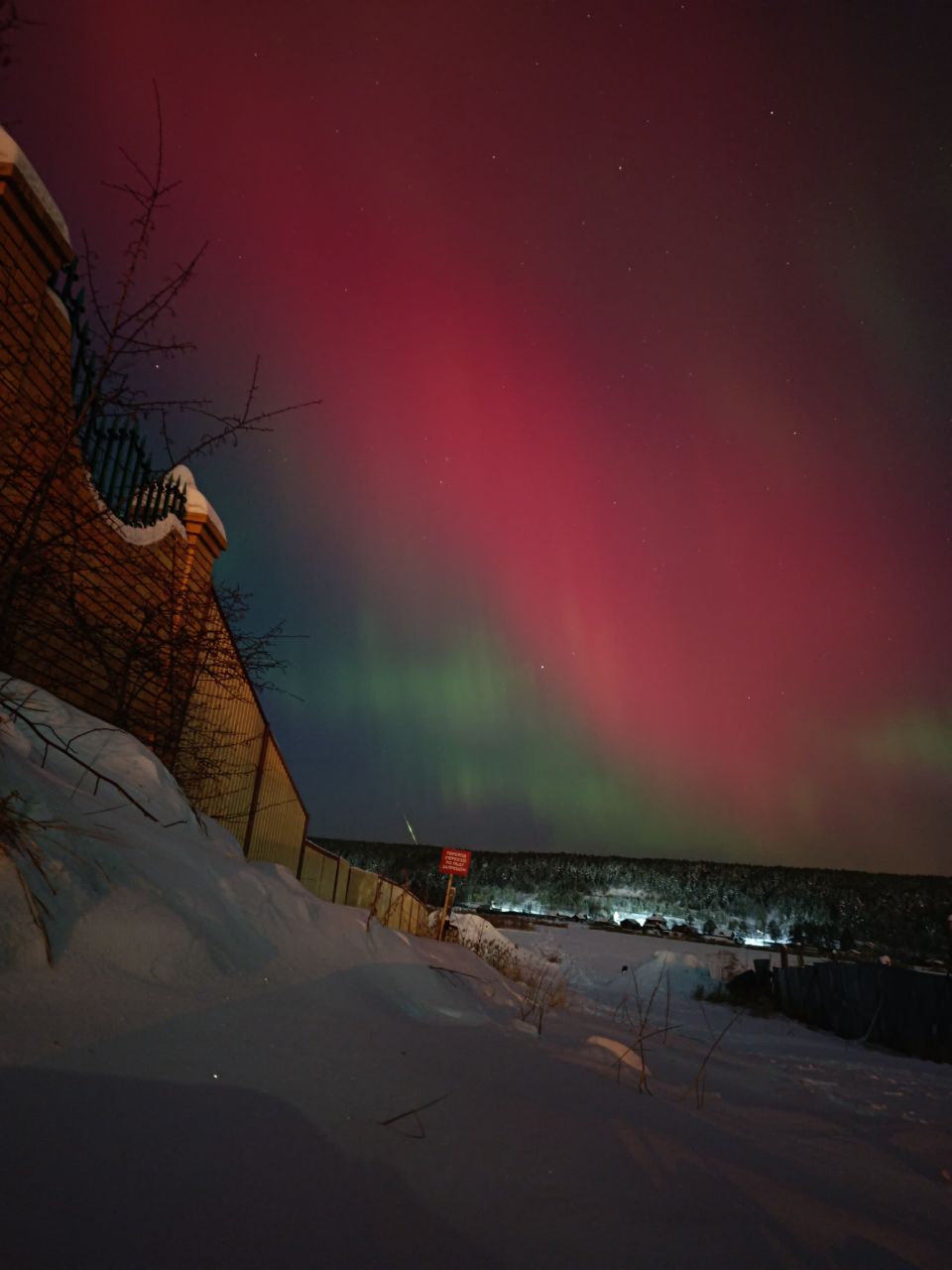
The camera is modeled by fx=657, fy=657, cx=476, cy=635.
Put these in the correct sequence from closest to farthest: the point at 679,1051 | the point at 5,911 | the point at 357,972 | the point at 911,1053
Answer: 1. the point at 5,911
2. the point at 357,972
3. the point at 679,1051
4. the point at 911,1053

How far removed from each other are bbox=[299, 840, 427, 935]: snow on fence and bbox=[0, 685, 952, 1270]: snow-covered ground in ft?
22.4

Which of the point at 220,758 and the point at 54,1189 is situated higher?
the point at 220,758

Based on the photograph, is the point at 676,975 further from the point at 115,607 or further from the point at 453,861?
the point at 115,607

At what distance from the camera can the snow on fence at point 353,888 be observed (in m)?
9.67

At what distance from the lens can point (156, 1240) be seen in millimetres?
905

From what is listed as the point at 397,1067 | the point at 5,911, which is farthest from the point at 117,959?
the point at 397,1067

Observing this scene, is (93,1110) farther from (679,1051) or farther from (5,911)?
(679,1051)

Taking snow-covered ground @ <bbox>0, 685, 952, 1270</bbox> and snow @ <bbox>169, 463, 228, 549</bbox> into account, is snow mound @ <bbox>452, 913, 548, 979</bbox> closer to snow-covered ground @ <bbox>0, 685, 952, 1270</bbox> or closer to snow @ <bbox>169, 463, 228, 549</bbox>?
snow @ <bbox>169, 463, 228, 549</bbox>

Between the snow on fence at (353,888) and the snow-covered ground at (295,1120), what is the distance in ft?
22.4

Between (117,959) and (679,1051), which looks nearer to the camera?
(117,959)

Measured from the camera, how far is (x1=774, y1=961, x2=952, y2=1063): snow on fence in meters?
10.7

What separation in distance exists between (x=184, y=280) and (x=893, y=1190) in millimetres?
4118

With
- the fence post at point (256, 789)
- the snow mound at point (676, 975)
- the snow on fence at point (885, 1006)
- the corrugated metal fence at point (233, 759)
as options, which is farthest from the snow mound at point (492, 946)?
the fence post at point (256, 789)

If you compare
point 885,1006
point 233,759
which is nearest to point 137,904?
point 233,759
